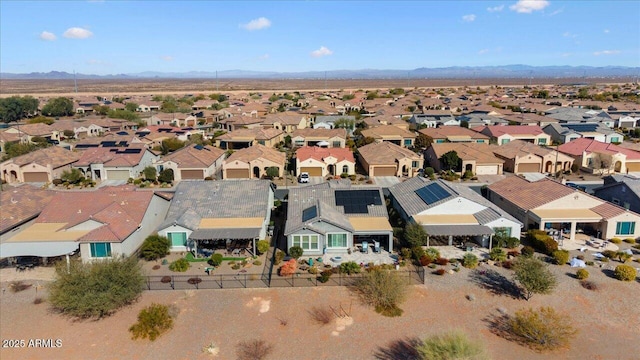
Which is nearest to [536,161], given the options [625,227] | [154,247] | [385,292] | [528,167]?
[528,167]

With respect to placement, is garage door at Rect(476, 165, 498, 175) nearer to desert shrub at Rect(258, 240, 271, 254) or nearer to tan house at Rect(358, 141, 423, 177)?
tan house at Rect(358, 141, 423, 177)

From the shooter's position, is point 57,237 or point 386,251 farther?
point 386,251

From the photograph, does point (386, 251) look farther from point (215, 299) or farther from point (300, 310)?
point (215, 299)

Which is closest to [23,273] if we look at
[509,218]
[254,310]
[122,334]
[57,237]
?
[57,237]

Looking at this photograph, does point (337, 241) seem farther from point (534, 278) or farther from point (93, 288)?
point (93, 288)

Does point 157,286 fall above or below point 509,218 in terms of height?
below

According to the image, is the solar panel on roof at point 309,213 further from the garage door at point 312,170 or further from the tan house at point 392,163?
the tan house at point 392,163
